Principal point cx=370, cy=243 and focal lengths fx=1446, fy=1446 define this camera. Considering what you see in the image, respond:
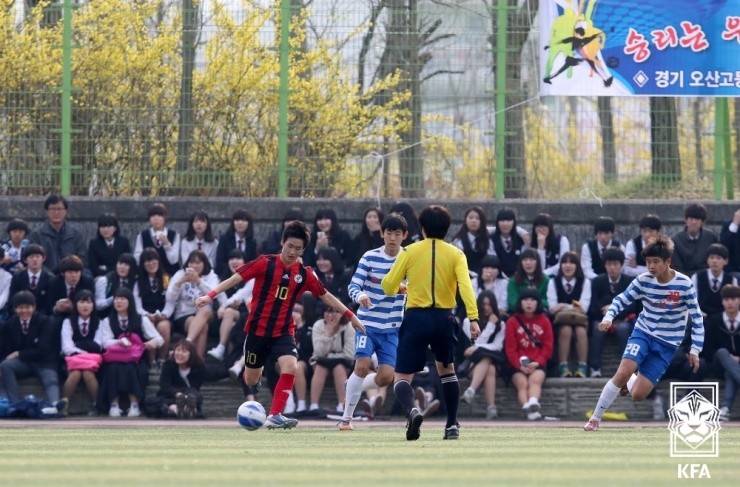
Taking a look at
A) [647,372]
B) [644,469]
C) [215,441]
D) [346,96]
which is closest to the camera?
[644,469]

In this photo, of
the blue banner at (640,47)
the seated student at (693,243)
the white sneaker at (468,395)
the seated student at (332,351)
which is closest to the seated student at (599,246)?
the seated student at (693,243)

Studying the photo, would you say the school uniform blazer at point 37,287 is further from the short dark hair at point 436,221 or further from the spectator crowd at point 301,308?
the short dark hair at point 436,221

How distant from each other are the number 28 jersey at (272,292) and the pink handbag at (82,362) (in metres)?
4.30

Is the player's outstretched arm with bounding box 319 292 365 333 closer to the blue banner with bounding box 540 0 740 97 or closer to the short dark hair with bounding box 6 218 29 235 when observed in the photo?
the short dark hair with bounding box 6 218 29 235

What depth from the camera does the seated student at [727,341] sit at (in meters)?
16.9

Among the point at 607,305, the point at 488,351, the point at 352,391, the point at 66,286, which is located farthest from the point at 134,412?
the point at 607,305

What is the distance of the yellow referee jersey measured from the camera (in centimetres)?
1202

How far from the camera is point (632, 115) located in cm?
1972

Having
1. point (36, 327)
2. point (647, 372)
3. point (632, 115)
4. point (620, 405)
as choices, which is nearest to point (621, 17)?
point (632, 115)

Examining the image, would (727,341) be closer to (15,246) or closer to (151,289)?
(151,289)

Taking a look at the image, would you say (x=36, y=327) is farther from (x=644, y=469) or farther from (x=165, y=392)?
(x=644, y=469)

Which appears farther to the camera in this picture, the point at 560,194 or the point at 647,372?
the point at 560,194

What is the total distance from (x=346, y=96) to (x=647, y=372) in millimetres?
7102

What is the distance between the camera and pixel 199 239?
18438 mm
